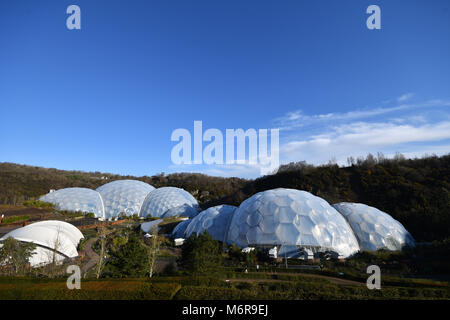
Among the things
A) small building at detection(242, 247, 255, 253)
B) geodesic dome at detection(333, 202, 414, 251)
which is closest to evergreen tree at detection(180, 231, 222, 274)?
small building at detection(242, 247, 255, 253)

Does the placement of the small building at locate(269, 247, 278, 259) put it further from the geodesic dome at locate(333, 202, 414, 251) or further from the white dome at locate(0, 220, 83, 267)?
the white dome at locate(0, 220, 83, 267)

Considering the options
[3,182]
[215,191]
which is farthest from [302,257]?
[3,182]

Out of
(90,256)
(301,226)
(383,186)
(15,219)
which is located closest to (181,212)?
(90,256)

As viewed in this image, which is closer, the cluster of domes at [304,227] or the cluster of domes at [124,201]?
the cluster of domes at [304,227]

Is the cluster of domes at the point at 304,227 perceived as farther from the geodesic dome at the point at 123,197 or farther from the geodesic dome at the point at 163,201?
the geodesic dome at the point at 123,197

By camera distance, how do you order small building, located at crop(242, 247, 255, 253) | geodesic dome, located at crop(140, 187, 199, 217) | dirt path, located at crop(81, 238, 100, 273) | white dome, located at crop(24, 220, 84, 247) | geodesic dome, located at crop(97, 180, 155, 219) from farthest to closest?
geodesic dome, located at crop(97, 180, 155, 219), geodesic dome, located at crop(140, 187, 199, 217), white dome, located at crop(24, 220, 84, 247), small building, located at crop(242, 247, 255, 253), dirt path, located at crop(81, 238, 100, 273)

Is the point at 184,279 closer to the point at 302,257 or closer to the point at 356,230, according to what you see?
the point at 302,257

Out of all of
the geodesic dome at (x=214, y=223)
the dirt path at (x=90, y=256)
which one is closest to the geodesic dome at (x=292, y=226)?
the geodesic dome at (x=214, y=223)

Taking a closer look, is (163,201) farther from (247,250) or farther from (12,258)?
(12,258)
